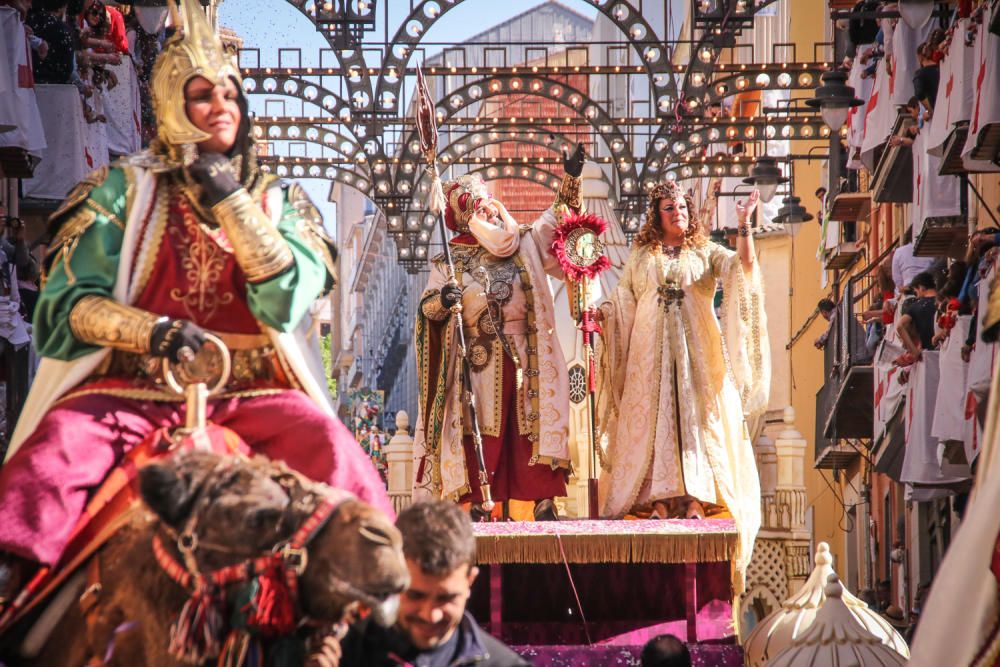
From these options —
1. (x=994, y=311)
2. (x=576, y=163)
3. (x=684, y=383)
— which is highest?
(x=576, y=163)

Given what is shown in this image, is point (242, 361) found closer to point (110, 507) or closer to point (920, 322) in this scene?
point (110, 507)

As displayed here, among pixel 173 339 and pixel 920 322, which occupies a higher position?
pixel 173 339

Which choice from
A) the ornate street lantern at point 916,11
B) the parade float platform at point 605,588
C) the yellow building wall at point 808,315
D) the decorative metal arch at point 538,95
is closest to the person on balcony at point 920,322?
the ornate street lantern at point 916,11

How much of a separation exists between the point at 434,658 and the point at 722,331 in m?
8.74

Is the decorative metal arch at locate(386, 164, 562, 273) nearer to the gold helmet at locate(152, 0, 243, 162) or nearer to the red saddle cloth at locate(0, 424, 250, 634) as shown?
the gold helmet at locate(152, 0, 243, 162)

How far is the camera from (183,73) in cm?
711

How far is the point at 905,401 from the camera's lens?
19.5 m

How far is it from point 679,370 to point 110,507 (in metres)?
7.83

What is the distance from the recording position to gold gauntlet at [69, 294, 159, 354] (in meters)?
6.77

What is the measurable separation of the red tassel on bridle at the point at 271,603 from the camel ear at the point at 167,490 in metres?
0.28

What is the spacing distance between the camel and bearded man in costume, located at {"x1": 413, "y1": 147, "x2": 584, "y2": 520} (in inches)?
301

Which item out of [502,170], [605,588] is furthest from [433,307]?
[502,170]

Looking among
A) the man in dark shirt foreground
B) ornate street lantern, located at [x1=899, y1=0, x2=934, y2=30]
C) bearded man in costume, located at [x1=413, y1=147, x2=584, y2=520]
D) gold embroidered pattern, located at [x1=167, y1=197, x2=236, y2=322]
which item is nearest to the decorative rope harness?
the man in dark shirt foreground

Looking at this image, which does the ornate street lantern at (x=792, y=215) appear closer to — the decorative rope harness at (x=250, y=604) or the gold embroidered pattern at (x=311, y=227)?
the gold embroidered pattern at (x=311, y=227)
